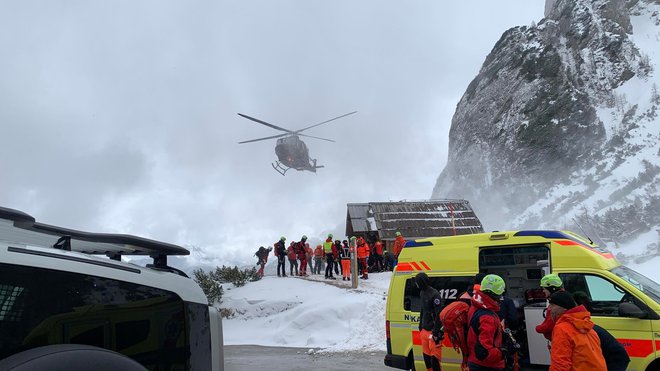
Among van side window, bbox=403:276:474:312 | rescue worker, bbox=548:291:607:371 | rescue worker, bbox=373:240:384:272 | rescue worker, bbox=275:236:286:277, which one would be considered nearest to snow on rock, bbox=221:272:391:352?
rescue worker, bbox=275:236:286:277

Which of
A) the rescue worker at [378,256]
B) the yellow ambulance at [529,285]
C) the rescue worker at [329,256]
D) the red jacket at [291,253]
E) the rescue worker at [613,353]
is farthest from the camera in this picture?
the rescue worker at [378,256]

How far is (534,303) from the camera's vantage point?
25.5 ft

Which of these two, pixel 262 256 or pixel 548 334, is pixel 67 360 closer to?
pixel 548 334

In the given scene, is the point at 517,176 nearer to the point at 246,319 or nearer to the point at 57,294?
the point at 246,319

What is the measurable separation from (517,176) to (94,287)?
6117 cm

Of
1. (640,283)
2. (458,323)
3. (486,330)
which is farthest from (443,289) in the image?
(640,283)

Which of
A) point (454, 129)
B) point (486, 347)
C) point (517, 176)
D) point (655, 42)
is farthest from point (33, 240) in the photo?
point (454, 129)

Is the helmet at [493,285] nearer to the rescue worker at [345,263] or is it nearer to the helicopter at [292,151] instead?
the rescue worker at [345,263]

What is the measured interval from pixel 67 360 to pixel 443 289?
252 inches

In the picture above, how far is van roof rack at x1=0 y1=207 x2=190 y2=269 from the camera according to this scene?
2.47m

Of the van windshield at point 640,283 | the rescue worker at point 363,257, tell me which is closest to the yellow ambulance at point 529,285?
the van windshield at point 640,283

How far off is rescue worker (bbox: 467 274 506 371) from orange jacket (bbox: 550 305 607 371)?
70 centimetres

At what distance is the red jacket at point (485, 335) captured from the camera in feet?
16.3

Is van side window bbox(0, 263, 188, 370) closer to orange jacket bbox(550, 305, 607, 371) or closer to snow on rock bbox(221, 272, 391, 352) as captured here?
orange jacket bbox(550, 305, 607, 371)
